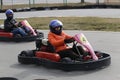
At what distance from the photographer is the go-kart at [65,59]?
734 centimetres

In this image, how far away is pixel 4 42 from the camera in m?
11.8

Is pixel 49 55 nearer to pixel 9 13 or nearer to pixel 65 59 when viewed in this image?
pixel 65 59

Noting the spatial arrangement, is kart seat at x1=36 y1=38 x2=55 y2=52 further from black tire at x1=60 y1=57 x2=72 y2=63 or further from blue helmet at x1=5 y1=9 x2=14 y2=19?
blue helmet at x1=5 y1=9 x2=14 y2=19

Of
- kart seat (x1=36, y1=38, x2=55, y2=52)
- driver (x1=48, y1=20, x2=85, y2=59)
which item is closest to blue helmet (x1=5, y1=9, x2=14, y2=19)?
kart seat (x1=36, y1=38, x2=55, y2=52)

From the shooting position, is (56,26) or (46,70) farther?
(56,26)

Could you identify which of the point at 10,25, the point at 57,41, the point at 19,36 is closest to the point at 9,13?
the point at 10,25

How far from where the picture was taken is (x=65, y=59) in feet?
24.4

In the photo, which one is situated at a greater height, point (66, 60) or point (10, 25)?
point (10, 25)

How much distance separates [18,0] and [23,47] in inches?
1328

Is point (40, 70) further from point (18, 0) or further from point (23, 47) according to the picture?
point (18, 0)

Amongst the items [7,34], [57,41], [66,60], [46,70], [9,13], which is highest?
[9,13]

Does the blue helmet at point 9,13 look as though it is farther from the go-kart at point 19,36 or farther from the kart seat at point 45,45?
the kart seat at point 45,45

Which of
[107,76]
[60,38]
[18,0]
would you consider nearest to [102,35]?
[60,38]

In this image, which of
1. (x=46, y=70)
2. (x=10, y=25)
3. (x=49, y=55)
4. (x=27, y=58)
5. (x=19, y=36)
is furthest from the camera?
(x=10, y=25)
